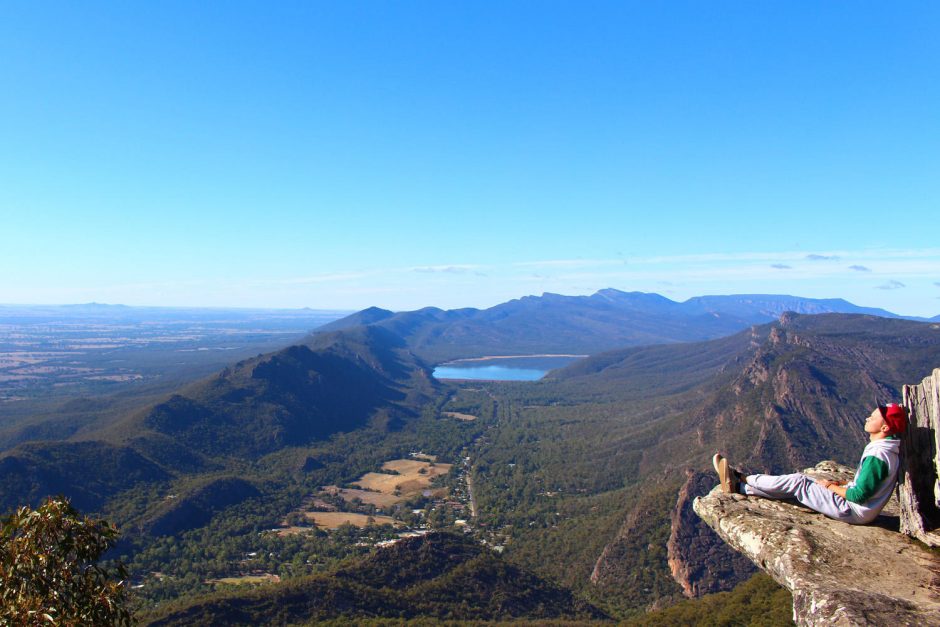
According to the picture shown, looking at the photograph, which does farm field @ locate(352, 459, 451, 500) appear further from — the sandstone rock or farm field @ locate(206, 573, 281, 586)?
the sandstone rock

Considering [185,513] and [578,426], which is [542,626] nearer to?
[185,513]

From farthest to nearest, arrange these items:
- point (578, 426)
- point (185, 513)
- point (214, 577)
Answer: point (578, 426)
point (185, 513)
point (214, 577)

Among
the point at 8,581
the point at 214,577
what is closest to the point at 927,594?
the point at 8,581

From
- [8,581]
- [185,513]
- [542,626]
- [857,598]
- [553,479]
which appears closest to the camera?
[857,598]

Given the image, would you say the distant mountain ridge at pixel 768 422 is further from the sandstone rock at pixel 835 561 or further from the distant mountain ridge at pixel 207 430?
the distant mountain ridge at pixel 207 430

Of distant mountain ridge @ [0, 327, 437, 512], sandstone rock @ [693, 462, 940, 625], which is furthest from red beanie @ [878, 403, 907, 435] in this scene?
distant mountain ridge @ [0, 327, 437, 512]

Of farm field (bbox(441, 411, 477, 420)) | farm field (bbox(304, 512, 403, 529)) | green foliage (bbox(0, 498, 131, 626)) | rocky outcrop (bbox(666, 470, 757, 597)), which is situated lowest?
farm field (bbox(441, 411, 477, 420))

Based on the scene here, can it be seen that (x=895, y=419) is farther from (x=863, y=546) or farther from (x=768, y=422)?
(x=768, y=422)
